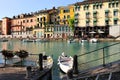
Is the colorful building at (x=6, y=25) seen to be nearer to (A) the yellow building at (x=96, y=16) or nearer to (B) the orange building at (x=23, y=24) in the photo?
(B) the orange building at (x=23, y=24)

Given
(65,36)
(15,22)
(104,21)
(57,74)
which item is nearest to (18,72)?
(57,74)

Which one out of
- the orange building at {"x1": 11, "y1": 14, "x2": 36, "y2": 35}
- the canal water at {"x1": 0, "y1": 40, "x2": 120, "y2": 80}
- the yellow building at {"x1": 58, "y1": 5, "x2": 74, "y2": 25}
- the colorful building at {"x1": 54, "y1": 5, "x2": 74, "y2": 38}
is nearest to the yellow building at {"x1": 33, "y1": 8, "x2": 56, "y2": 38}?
the colorful building at {"x1": 54, "y1": 5, "x2": 74, "y2": 38}

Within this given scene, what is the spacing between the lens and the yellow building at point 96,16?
10350 centimetres

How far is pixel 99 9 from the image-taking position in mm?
108062

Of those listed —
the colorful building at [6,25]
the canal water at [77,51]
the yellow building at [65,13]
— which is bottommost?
the canal water at [77,51]

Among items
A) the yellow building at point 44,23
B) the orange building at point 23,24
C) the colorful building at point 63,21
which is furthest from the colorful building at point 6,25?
the colorful building at point 63,21

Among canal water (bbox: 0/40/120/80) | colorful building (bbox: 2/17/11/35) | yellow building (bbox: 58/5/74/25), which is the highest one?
yellow building (bbox: 58/5/74/25)

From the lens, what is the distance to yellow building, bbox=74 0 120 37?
10350 centimetres

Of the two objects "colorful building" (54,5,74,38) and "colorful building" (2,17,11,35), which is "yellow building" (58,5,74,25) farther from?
"colorful building" (2,17,11,35)

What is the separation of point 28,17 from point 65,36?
3679 cm

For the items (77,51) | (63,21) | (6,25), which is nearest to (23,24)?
(6,25)

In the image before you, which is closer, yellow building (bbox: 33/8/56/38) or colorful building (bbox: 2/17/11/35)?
yellow building (bbox: 33/8/56/38)

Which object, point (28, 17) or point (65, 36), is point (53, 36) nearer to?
point (65, 36)

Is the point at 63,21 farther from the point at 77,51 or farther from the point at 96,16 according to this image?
the point at 77,51
